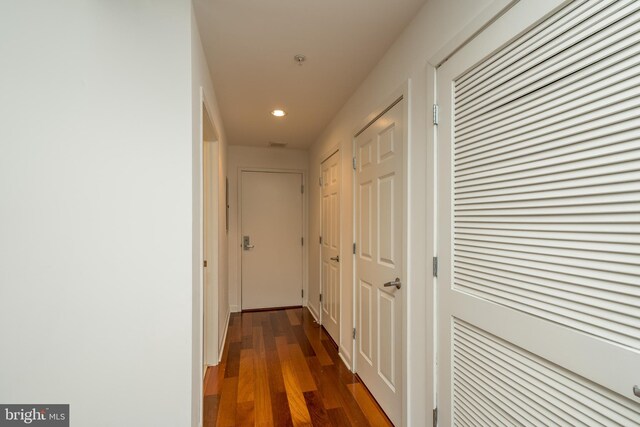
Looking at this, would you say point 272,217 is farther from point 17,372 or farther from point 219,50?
point 17,372

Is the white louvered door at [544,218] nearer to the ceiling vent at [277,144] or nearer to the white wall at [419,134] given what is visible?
the white wall at [419,134]

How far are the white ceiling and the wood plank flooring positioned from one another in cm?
231

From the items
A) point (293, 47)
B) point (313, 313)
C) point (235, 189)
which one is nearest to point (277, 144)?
point (235, 189)

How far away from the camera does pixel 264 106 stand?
2.69 m

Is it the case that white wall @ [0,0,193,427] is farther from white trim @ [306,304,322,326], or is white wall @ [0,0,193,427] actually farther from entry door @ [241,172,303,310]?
entry door @ [241,172,303,310]

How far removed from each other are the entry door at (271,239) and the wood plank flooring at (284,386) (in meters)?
0.92

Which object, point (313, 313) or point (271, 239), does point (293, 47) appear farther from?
point (313, 313)

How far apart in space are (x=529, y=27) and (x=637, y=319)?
866 millimetres

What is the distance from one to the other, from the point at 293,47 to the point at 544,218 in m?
1.61

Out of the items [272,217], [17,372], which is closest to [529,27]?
[17,372]

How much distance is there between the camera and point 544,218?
35.1 inches

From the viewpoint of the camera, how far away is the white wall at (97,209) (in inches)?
49.3

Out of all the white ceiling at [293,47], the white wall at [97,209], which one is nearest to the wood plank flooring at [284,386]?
the white wall at [97,209]

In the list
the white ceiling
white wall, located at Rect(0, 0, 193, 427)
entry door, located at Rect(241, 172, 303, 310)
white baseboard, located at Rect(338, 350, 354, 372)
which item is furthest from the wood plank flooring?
the white ceiling
